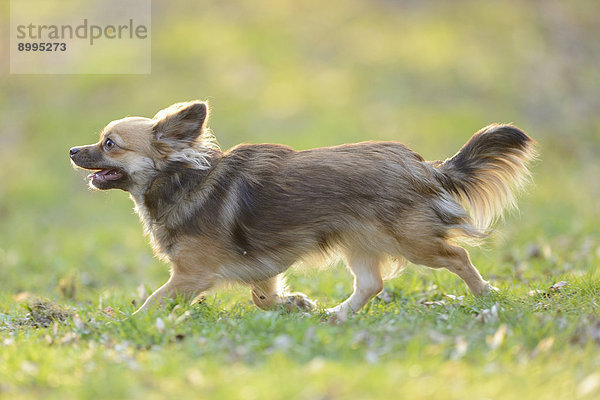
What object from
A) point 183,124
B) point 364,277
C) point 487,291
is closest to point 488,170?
point 487,291

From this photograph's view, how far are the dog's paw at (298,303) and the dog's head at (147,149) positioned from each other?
1391 millimetres

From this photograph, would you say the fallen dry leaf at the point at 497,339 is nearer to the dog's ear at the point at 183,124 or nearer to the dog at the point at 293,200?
the dog at the point at 293,200

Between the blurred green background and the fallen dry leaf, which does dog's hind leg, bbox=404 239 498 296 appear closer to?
the fallen dry leaf

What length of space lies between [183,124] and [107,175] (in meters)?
0.81

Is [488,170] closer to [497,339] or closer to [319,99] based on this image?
[497,339]

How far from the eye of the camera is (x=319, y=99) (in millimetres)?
18469

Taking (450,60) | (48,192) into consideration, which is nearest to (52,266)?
(48,192)

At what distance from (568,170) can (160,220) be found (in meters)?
10.7

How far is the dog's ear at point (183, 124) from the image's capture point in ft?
20.5

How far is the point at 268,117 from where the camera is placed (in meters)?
17.5

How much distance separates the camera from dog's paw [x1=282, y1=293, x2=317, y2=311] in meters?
6.32

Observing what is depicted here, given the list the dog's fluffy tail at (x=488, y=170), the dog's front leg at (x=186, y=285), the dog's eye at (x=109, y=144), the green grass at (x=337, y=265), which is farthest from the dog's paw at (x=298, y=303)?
the dog's eye at (x=109, y=144)

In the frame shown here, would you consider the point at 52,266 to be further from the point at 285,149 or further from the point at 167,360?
the point at 167,360

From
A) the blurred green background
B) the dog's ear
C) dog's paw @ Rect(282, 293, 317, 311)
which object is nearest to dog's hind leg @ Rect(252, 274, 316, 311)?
dog's paw @ Rect(282, 293, 317, 311)
